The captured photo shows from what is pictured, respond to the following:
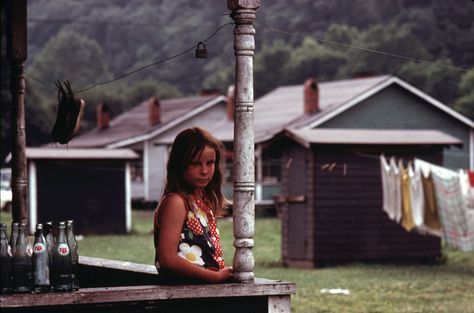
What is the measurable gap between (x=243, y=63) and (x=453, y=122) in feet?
123

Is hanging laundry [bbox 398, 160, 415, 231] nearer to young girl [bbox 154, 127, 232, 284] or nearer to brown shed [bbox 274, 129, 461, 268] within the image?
brown shed [bbox 274, 129, 461, 268]

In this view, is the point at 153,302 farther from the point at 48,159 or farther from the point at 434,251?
the point at 48,159

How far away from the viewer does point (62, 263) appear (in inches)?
243

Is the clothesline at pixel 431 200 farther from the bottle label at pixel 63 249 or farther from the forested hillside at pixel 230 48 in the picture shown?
the forested hillside at pixel 230 48

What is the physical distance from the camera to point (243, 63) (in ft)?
22.2

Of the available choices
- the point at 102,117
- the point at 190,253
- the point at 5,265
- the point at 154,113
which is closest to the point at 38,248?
the point at 5,265

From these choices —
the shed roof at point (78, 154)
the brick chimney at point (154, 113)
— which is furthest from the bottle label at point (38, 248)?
the brick chimney at point (154, 113)

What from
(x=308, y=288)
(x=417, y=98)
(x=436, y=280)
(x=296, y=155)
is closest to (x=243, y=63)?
(x=308, y=288)

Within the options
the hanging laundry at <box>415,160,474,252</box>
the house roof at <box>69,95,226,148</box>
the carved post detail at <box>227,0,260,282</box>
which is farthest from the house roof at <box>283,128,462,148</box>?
the house roof at <box>69,95,226,148</box>

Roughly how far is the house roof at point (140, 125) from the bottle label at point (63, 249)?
41477 millimetres

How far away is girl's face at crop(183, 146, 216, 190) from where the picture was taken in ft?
21.4

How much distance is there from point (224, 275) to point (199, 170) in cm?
57

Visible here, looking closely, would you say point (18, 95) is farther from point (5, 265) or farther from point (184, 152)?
point (5, 265)

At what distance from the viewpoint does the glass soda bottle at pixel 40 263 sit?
610cm
